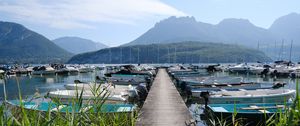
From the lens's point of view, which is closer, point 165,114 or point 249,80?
point 165,114

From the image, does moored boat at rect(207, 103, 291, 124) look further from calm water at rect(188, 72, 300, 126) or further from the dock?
the dock

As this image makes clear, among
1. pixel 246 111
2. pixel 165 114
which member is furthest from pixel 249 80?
pixel 165 114

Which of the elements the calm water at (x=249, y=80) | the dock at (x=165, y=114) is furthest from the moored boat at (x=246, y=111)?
the dock at (x=165, y=114)

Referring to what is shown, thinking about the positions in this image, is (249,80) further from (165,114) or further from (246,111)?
(165,114)

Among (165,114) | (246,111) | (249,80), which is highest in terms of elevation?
(165,114)

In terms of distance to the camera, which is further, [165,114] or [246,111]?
[246,111]

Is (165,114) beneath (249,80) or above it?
above

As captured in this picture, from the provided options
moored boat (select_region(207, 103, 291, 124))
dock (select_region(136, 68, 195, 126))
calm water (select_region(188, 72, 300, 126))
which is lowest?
calm water (select_region(188, 72, 300, 126))

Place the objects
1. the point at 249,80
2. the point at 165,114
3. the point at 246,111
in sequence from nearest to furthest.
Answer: the point at 165,114 < the point at 246,111 < the point at 249,80

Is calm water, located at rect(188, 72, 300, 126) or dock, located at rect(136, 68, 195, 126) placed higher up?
dock, located at rect(136, 68, 195, 126)

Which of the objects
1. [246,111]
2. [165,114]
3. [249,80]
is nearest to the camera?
[165,114]

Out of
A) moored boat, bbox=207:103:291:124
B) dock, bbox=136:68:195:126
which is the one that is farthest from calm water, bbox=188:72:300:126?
moored boat, bbox=207:103:291:124

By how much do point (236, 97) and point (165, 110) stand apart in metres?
8.30

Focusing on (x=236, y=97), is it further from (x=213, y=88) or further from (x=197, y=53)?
(x=197, y=53)
